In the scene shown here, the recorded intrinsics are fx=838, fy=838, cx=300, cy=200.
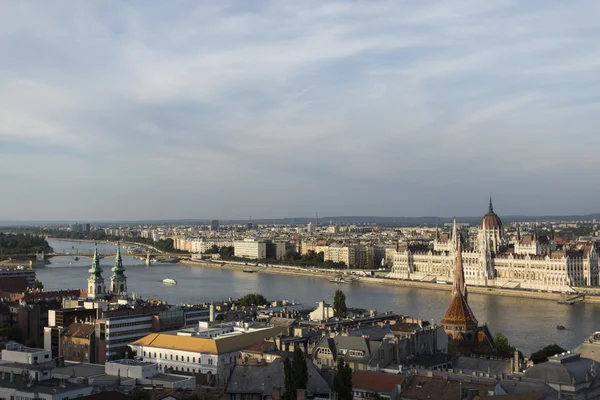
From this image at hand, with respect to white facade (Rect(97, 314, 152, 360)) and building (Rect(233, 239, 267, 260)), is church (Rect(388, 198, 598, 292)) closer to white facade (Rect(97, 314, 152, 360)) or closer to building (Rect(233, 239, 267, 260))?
building (Rect(233, 239, 267, 260))

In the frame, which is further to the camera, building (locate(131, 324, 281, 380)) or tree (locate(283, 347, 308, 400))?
building (locate(131, 324, 281, 380))

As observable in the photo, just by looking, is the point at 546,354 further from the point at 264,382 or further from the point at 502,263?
the point at 502,263

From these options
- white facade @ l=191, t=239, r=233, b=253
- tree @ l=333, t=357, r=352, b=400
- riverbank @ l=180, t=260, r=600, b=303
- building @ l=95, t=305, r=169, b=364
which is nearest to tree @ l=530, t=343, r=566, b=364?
Result: tree @ l=333, t=357, r=352, b=400

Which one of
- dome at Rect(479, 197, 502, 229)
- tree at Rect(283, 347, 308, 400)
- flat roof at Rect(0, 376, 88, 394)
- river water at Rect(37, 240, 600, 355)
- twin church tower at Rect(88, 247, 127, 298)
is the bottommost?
river water at Rect(37, 240, 600, 355)

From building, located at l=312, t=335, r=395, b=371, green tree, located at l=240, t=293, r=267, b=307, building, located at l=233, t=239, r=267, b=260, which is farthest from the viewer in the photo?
building, located at l=233, t=239, r=267, b=260

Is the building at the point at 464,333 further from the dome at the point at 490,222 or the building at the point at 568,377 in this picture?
the dome at the point at 490,222

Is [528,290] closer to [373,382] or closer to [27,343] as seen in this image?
[27,343]
